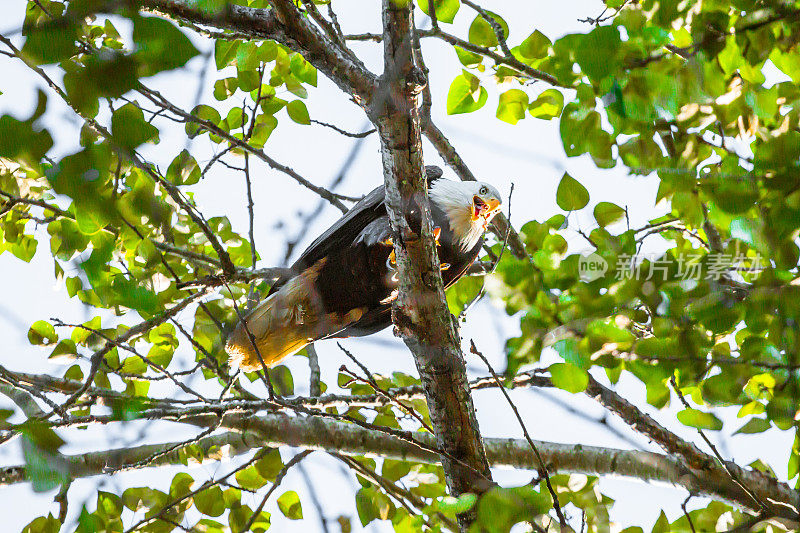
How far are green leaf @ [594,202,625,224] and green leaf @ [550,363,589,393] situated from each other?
30.5 inches

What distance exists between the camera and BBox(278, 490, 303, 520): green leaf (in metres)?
2.59

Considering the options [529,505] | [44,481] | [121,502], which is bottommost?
[44,481]

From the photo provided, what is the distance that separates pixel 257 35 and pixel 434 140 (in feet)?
5.18

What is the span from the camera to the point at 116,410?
798mm

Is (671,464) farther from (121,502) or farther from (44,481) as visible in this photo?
(44,481)

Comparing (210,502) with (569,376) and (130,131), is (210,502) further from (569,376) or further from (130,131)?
(130,131)

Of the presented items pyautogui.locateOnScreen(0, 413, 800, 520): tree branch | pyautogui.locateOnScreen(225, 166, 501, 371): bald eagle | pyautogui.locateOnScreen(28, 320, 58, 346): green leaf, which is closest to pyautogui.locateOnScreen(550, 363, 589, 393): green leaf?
pyautogui.locateOnScreen(0, 413, 800, 520): tree branch

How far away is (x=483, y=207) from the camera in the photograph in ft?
10.8

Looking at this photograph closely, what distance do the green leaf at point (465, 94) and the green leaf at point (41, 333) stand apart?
205cm

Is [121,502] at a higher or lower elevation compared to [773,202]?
lower

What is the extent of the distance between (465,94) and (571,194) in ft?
2.90

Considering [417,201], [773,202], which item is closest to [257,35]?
[417,201]

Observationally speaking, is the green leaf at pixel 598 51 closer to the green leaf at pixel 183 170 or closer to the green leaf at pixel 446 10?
the green leaf at pixel 446 10
